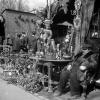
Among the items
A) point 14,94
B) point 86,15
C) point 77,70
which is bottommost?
point 14,94

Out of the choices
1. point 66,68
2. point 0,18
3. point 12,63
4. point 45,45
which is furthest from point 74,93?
point 0,18

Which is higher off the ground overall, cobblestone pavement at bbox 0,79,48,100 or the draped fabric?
the draped fabric

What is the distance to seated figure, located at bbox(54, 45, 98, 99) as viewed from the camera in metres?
5.88

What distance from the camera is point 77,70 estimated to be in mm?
6016

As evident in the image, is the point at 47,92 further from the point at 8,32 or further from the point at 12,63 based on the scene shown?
the point at 8,32

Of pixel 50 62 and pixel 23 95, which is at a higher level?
pixel 50 62

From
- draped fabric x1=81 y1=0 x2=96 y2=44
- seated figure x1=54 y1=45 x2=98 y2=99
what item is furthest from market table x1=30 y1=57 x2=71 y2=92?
draped fabric x1=81 y1=0 x2=96 y2=44

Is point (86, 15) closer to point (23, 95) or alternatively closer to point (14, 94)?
point (23, 95)

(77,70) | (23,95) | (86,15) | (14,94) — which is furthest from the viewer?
(86,15)

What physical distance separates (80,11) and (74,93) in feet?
9.37

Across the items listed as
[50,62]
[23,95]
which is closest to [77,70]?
[50,62]

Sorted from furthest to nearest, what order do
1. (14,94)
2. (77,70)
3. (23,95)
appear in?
1. (14,94)
2. (23,95)
3. (77,70)

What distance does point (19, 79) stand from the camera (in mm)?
7941

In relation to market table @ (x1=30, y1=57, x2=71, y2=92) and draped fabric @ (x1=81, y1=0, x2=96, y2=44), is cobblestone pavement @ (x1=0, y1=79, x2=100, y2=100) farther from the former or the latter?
draped fabric @ (x1=81, y1=0, x2=96, y2=44)
